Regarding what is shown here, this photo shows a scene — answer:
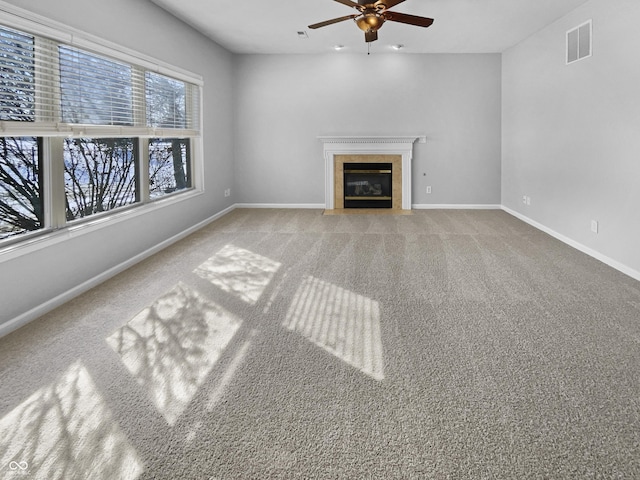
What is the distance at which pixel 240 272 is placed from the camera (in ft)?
13.0

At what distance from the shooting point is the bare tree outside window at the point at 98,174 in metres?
3.51

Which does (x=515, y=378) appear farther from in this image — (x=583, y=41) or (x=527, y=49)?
(x=527, y=49)

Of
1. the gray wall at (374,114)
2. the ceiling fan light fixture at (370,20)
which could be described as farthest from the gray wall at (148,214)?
the ceiling fan light fixture at (370,20)

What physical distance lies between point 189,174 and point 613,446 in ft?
17.6

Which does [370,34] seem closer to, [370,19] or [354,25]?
[370,19]

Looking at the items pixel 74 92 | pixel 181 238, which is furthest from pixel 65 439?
pixel 181 238

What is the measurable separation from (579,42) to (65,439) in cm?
547

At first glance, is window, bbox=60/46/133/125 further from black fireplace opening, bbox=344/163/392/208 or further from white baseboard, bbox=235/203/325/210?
black fireplace opening, bbox=344/163/392/208

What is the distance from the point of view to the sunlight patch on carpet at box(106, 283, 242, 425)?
2043 mm

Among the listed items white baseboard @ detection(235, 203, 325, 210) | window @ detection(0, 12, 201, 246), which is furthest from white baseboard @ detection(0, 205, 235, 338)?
white baseboard @ detection(235, 203, 325, 210)

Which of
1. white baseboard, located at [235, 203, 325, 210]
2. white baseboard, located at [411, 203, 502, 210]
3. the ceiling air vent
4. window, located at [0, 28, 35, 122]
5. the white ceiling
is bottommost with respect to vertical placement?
white baseboard, located at [411, 203, 502, 210]

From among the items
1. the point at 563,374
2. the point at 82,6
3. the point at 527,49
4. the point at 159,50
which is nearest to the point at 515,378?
the point at 563,374

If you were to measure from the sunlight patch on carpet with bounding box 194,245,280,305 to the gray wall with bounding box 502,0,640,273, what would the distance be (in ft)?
10.2

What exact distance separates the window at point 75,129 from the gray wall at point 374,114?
7.77 ft
